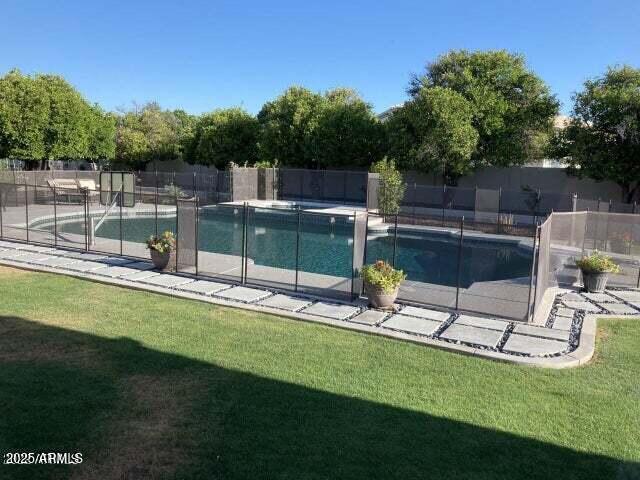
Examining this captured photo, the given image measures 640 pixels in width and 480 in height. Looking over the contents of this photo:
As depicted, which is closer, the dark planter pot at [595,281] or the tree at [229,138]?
the dark planter pot at [595,281]

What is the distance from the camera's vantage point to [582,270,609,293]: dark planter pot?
1007 centimetres

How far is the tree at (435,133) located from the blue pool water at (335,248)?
639cm

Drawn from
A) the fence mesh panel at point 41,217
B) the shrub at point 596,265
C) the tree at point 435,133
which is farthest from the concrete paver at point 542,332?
the tree at point 435,133

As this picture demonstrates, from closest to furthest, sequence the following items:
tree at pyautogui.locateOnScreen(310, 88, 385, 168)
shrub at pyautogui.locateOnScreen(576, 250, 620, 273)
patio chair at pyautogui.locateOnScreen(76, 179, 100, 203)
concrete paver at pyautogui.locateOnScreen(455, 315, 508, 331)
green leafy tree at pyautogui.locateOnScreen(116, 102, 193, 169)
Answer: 1. concrete paver at pyautogui.locateOnScreen(455, 315, 508, 331)
2. shrub at pyautogui.locateOnScreen(576, 250, 620, 273)
3. patio chair at pyautogui.locateOnScreen(76, 179, 100, 203)
4. tree at pyautogui.locateOnScreen(310, 88, 385, 168)
5. green leafy tree at pyautogui.locateOnScreen(116, 102, 193, 169)

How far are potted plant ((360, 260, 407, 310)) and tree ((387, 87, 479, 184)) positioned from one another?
17826mm

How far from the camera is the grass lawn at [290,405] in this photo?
404cm

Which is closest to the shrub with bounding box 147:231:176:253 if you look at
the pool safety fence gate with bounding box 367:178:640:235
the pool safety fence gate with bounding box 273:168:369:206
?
the pool safety fence gate with bounding box 367:178:640:235

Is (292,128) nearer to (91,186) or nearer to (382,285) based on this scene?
(91,186)

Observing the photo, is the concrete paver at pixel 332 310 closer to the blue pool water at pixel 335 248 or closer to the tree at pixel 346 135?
the blue pool water at pixel 335 248

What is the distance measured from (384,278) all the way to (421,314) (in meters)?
0.80

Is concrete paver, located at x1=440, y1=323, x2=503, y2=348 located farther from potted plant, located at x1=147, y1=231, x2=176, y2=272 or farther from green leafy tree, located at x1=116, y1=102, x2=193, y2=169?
green leafy tree, located at x1=116, y1=102, x2=193, y2=169

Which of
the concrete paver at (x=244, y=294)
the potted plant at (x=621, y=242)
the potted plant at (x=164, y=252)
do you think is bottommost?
the concrete paver at (x=244, y=294)

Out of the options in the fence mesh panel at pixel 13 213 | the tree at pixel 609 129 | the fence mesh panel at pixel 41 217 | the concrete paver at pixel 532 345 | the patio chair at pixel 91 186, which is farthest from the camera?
the patio chair at pixel 91 186

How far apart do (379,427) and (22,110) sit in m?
26.3
